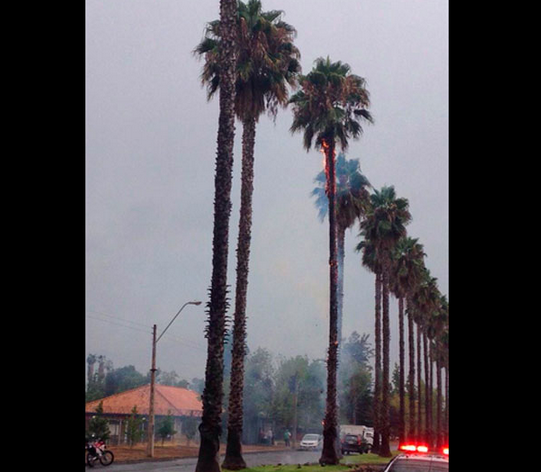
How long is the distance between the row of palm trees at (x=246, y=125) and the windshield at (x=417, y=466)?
4506 millimetres

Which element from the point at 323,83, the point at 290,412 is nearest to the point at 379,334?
the point at 323,83

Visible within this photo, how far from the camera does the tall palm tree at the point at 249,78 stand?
79.5 ft

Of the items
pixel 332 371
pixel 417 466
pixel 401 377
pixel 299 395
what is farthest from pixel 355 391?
pixel 417 466

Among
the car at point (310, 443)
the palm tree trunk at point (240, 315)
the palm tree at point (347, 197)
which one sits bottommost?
the car at point (310, 443)

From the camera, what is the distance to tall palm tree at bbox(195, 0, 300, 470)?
24.2m

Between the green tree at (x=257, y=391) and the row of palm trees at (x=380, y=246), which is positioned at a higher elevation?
the row of palm trees at (x=380, y=246)

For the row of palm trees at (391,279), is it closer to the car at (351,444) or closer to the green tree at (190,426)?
the car at (351,444)

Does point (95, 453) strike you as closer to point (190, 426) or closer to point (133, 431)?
point (133, 431)

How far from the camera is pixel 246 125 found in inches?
1034

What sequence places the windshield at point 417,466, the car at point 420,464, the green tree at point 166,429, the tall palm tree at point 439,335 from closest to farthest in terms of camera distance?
the windshield at point 417,466 → the car at point 420,464 → the green tree at point 166,429 → the tall palm tree at point 439,335

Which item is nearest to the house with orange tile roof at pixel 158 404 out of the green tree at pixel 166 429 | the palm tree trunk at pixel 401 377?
the green tree at pixel 166 429
